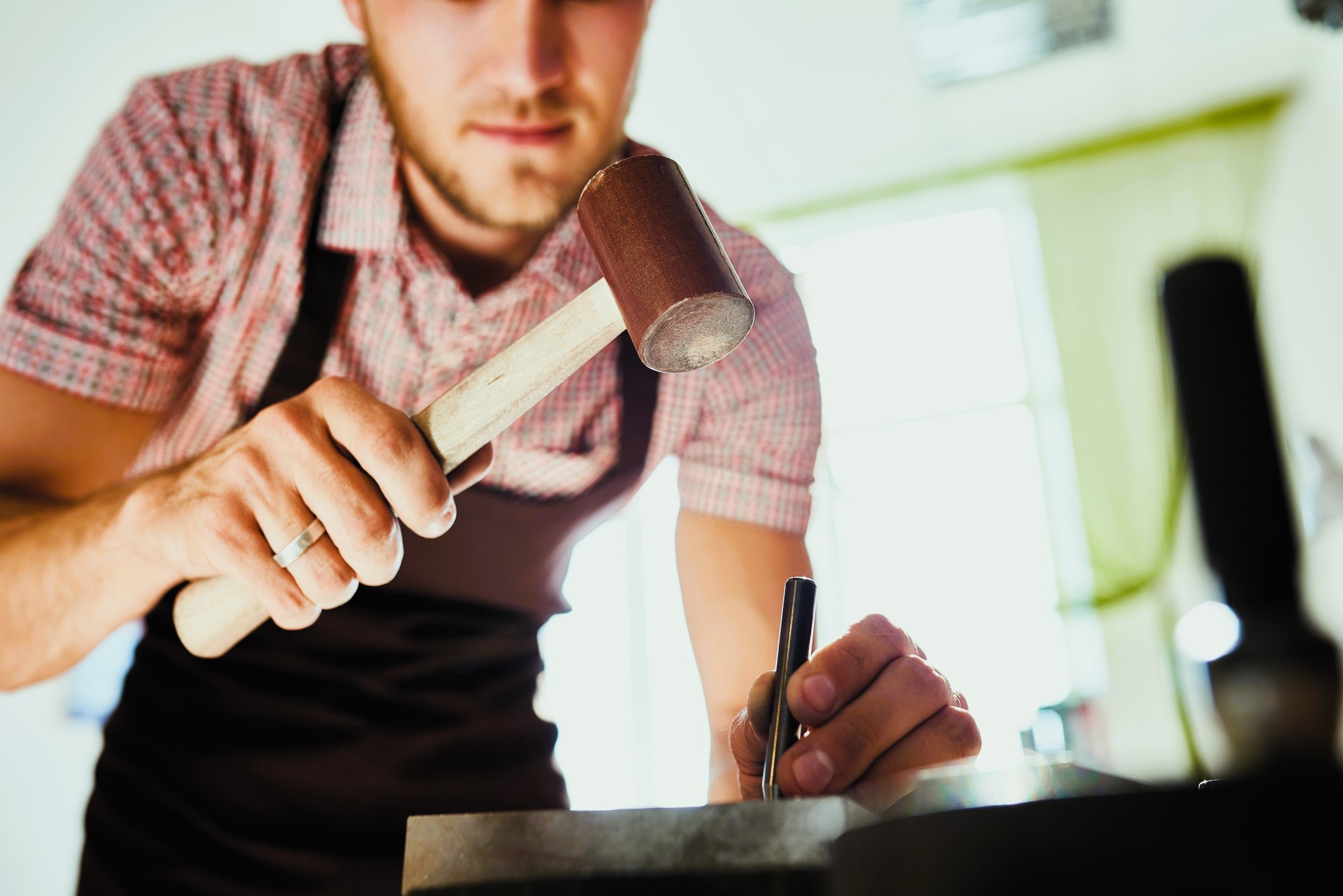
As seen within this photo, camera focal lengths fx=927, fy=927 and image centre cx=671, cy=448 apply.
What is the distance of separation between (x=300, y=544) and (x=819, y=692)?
382 millimetres

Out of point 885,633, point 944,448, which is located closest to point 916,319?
point 944,448

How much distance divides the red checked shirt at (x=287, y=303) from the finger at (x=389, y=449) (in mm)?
289

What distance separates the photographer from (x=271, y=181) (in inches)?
37.3

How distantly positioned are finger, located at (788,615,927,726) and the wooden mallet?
0.24 meters

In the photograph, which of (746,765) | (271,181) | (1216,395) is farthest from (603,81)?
(1216,395)

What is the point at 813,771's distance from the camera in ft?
1.96

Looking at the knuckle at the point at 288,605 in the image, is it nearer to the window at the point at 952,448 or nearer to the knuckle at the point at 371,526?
the knuckle at the point at 371,526

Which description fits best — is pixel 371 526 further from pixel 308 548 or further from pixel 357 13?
pixel 357 13

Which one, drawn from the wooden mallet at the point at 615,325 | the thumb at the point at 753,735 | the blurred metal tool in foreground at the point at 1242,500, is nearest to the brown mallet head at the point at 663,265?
the wooden mallet at the point at 615,325

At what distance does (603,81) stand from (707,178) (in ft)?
3.50

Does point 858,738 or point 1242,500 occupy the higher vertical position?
point 1242,500

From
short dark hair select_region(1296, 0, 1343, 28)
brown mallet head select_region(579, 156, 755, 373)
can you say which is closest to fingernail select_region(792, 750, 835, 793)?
brown mallet head select_region(579, 156, 755, 373)

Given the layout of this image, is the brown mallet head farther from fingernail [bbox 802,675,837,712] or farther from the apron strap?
the apron strap

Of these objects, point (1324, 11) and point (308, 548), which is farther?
point (1324, 11)
